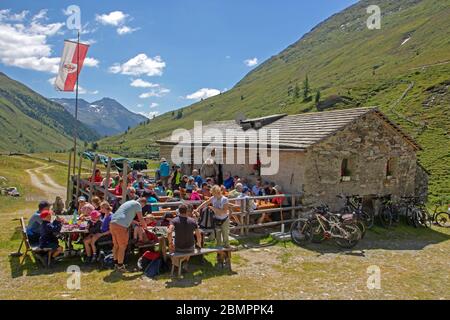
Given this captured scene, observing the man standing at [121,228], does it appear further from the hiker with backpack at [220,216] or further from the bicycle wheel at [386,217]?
the bicycle wheel at [386,217]

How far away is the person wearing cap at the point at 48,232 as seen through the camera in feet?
29.5

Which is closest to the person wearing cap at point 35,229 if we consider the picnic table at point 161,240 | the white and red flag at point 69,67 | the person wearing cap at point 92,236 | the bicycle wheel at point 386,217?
the person wearing cap at point 92,236

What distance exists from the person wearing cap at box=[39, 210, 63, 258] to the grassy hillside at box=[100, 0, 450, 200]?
3294 centimetres

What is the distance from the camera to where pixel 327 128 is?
615 inches

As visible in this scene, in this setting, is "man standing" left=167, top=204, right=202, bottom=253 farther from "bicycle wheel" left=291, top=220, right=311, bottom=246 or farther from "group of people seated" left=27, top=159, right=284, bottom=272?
"bicycle wheel" left=291, top=220, right=311, bottom=246

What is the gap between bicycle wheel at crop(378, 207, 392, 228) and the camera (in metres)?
16.4

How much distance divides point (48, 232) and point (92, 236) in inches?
41.2

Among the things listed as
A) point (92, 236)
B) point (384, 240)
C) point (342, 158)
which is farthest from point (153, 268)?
point (342, 158)

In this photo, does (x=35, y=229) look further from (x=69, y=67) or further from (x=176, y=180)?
(x=69, y=67)

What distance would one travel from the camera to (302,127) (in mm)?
17531

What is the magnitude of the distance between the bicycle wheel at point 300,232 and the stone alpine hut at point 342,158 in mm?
2124
